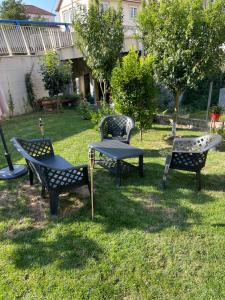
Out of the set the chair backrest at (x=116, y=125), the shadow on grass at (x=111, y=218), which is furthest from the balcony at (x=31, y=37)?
the shadow on grass at (x=111, y=218)

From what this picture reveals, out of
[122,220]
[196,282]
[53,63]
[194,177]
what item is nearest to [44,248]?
[122,220]

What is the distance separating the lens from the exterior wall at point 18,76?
393 inches

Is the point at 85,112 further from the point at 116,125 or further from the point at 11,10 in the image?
the point at 11,10

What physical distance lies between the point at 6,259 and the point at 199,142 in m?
3.48

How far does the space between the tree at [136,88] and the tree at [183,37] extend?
38cm

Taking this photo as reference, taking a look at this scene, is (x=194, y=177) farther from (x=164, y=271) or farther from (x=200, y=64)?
(x=200, y=64)

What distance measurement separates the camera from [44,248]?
2.87 m

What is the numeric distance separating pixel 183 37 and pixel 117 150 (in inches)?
124

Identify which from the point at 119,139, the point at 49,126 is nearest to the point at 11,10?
the point at 49,126

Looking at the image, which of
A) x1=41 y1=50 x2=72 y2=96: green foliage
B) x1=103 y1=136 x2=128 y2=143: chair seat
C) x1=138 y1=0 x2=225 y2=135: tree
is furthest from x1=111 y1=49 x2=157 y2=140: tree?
x1=41 y1=50 x2=72 y2=96: green foliage

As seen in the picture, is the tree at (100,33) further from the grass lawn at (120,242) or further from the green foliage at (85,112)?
the grass lawn at (120,242)

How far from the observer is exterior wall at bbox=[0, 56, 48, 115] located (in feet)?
32.7

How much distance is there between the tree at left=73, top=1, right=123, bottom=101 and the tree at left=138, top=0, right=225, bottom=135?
8.45ft

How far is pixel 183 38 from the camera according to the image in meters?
5.46
